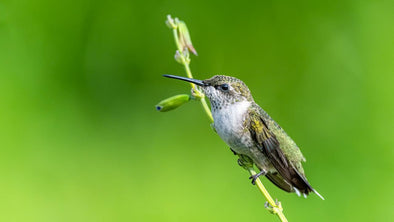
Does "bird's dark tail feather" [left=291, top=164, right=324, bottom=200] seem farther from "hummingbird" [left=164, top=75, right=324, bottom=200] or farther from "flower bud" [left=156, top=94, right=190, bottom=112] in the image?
"flower bud" [left=156, top=94, right=190, bottom=112]

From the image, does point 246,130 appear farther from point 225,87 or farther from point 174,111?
point 174,111

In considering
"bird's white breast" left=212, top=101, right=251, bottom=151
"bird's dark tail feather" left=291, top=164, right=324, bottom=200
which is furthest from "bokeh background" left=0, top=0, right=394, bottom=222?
"bird's white breast" left=212, top=101, right=251, bottom=151

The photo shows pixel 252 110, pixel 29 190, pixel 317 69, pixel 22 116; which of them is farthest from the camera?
pixel 317 69

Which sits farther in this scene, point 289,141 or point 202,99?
point 289,141

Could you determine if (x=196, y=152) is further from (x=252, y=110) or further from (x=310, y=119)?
(x=252, y=110)

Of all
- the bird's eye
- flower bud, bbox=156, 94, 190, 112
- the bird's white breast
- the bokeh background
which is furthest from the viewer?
the bokeh background

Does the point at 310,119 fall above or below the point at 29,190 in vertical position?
below

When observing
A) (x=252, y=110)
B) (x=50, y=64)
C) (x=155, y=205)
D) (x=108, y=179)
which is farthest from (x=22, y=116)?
(x=252, y=110)
